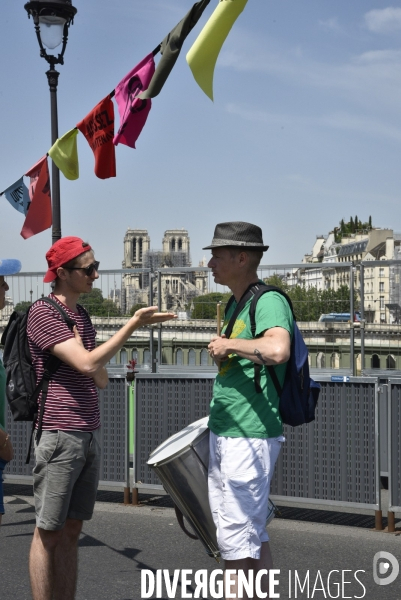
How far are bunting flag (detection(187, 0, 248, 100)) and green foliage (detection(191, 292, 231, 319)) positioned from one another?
573 centimetres

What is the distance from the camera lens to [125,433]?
775 cm

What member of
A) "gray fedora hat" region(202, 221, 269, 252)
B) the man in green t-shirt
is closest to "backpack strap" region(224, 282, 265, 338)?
the man in green t-shirt

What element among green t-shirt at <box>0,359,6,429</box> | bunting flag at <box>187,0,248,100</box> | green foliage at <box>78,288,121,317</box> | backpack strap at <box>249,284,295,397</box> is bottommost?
green t-shirt at <box>0,359,6,429</box>

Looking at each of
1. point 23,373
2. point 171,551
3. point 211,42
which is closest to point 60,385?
point 23,373

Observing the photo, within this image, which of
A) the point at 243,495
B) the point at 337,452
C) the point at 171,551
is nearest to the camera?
the point at 243,495

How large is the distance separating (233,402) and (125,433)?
4.02 meters

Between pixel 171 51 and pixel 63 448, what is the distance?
237 centimetres

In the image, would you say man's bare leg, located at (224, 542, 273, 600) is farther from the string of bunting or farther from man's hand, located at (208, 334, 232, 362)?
the string of bunting

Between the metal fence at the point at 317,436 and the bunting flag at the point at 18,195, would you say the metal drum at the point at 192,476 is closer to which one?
the metal fence at the point at 317,436

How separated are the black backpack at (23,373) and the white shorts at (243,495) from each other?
91 centimetres

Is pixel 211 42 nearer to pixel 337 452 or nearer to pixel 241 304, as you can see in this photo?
pixel 241 304

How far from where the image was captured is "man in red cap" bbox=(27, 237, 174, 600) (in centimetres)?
412

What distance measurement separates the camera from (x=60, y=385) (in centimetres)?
417

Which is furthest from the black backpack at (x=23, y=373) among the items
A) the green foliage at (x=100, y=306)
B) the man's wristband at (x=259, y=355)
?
the green foliage at (x=100, y=306)
